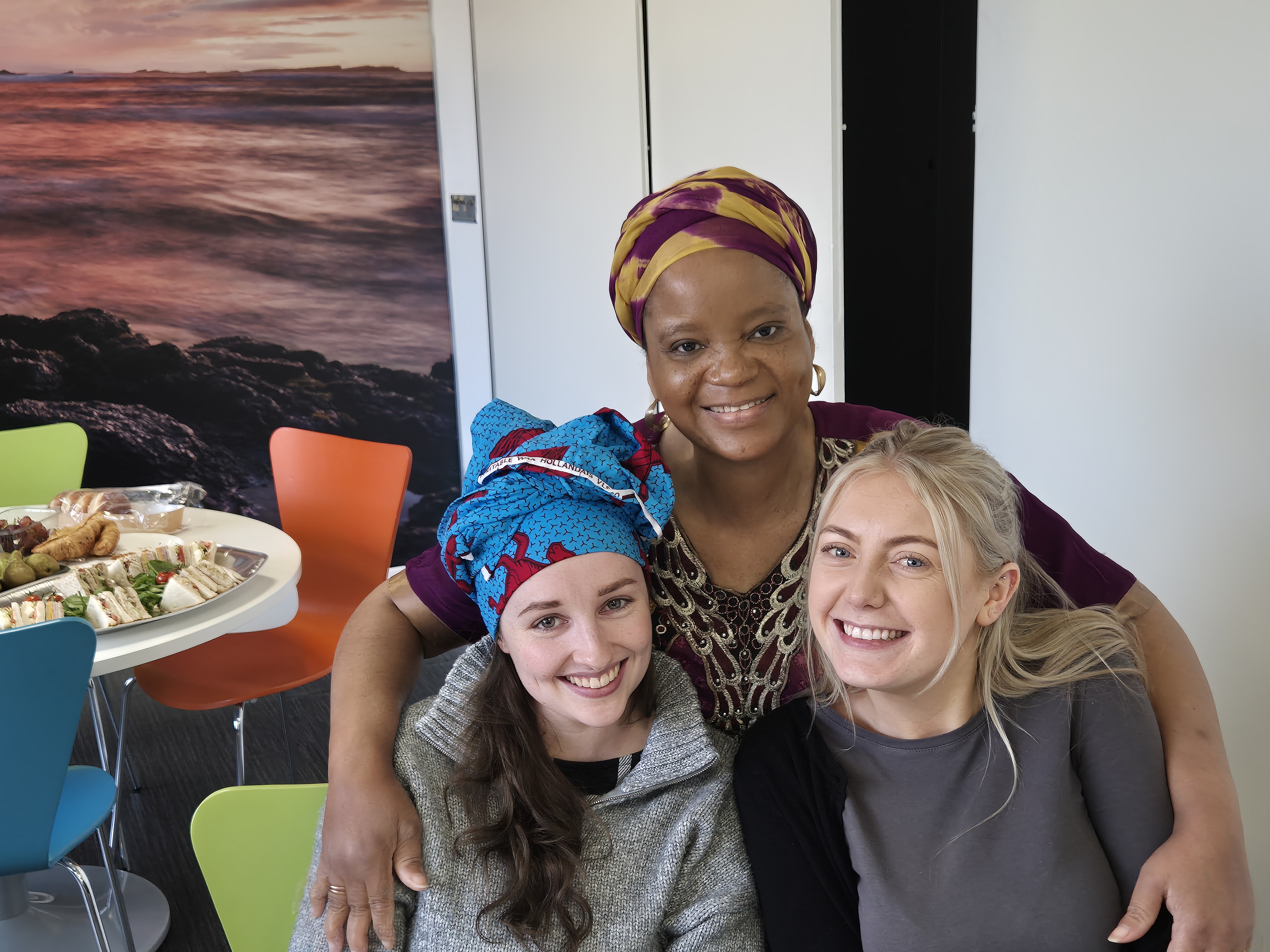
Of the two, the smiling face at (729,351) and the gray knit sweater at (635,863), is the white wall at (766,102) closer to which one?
the smiling face at (729,351)

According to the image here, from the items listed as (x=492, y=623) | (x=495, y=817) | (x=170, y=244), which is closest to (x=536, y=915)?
(x=495, y=817)

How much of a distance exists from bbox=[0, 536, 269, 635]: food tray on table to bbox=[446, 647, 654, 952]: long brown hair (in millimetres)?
943

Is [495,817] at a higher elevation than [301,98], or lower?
lower

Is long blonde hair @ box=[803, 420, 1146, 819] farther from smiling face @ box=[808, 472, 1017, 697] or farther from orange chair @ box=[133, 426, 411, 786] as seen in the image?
orange chair @ box=[133, 426, 411, 786]

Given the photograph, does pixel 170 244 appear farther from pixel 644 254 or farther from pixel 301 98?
pixel 644 254

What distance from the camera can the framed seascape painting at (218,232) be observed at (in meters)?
4.05

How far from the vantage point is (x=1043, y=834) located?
4.02 feet

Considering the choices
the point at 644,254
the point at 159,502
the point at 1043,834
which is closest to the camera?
the point at 1043,834

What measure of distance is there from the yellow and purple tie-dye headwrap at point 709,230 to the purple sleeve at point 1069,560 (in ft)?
1.46

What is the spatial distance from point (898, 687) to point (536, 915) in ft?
1.71

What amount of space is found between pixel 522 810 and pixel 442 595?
0.33 m

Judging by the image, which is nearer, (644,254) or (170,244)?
(644,254)

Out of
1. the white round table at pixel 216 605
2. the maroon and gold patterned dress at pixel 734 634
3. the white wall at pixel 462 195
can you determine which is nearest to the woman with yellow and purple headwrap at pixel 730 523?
the maroon and gold patterned dress at pixel 734 634

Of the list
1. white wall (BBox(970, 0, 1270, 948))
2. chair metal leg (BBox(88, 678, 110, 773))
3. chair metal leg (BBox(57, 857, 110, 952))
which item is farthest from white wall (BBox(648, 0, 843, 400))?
chair metal leg (BBox(88, 678, 110, 773))
